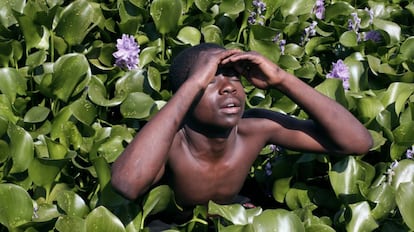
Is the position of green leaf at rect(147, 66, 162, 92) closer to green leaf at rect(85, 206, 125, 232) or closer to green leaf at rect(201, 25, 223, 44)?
green leaf at rect(201, 25, 223, 44)

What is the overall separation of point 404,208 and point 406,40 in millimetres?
1090

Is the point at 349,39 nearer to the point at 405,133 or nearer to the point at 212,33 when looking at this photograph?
the point at 212,33

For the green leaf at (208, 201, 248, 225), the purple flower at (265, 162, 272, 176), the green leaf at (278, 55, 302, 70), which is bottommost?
the purple flower at (265, 162, 272, 176)

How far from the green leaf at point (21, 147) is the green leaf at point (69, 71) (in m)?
0.31

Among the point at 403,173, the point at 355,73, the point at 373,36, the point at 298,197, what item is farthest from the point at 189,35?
the point at 403,173

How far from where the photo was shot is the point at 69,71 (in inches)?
113

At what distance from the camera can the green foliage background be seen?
2412 mm

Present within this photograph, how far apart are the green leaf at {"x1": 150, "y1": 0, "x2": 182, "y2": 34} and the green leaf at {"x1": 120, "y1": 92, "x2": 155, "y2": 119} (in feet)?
1.34

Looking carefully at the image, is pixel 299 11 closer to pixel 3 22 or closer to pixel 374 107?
pixel 374 107

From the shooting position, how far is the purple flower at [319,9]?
11.8ft

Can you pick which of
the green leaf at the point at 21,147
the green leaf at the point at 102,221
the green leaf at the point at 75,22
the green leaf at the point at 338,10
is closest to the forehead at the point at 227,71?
the green leaf at the point at 102,221

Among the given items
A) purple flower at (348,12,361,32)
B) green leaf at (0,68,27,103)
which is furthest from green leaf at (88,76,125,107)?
purple flower at (348,12,361,32)

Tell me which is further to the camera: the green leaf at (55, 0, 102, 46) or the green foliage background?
the green leaf at (55, 0, 102, 46)

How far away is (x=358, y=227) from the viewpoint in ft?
7.86
